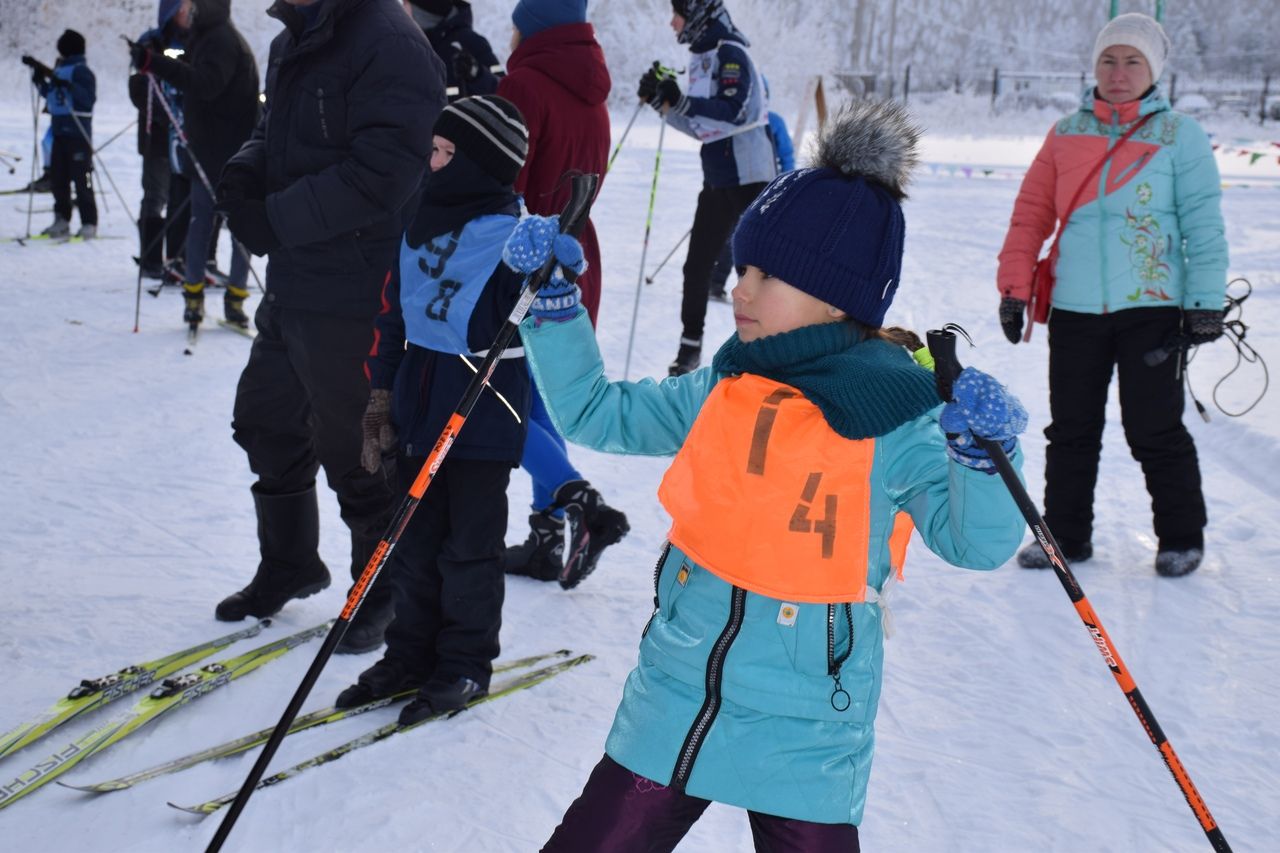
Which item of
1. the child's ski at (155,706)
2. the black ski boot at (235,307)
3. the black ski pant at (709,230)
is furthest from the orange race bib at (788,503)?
the black ski boot at (235,307)

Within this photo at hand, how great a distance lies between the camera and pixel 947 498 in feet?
5.76

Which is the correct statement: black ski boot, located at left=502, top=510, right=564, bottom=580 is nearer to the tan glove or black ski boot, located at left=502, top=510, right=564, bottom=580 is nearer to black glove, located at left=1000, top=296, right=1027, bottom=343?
the tan glove

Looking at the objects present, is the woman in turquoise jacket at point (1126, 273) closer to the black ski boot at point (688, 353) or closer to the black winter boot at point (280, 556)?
the black winter boot at point (280, 556)

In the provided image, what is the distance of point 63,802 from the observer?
8.47 feet

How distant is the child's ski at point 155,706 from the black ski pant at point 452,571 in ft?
1.39

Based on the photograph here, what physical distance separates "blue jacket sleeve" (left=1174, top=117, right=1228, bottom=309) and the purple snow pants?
294 centimetres

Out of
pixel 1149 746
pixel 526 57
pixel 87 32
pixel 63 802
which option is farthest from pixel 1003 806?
pixel 87 32

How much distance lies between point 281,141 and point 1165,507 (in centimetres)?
331

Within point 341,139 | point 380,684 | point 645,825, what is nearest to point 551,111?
point 341,139

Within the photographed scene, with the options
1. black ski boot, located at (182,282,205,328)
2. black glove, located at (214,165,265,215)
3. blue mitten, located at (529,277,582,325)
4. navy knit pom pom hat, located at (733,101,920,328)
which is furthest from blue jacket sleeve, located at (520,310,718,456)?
black ski boot, located at (182,282,205,328)

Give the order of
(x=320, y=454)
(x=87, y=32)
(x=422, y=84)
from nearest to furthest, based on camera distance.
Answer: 1. (x=422, y=84)
2. (x=320, y=454)
3. (x=87, y=32)

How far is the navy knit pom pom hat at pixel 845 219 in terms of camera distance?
1.79 metres

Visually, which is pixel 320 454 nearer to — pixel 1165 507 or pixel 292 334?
pixel 292 334

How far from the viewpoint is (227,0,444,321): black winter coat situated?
9.99 feet
